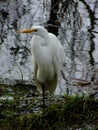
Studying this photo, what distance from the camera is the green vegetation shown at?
5164mm

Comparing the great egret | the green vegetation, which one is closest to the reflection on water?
the great egret

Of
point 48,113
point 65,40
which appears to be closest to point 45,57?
point 48,113

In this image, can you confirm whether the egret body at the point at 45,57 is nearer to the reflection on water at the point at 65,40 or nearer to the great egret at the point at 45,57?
the great egret at the point at 45,57

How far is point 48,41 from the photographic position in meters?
5.48

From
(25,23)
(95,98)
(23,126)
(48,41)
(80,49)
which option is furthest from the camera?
(25,23)

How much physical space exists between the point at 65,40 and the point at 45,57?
2897mm

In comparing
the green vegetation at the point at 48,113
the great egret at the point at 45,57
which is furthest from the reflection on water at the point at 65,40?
the green vegetation at the point at 48,113

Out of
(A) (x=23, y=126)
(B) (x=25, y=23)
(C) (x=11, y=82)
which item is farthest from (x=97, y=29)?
(A) (x=23, y=126)

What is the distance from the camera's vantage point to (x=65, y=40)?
8.47 metres

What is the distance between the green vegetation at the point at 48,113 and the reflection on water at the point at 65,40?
2.72ft

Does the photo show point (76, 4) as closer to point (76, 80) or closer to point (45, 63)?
point (76, 80)

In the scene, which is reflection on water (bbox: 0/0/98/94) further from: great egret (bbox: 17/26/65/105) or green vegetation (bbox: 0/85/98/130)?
green vegetation (bbox: 0/85/98/130)

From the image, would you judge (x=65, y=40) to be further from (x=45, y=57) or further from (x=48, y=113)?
(x=48, y=113)

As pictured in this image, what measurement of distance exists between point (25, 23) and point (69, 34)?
1.05 m
